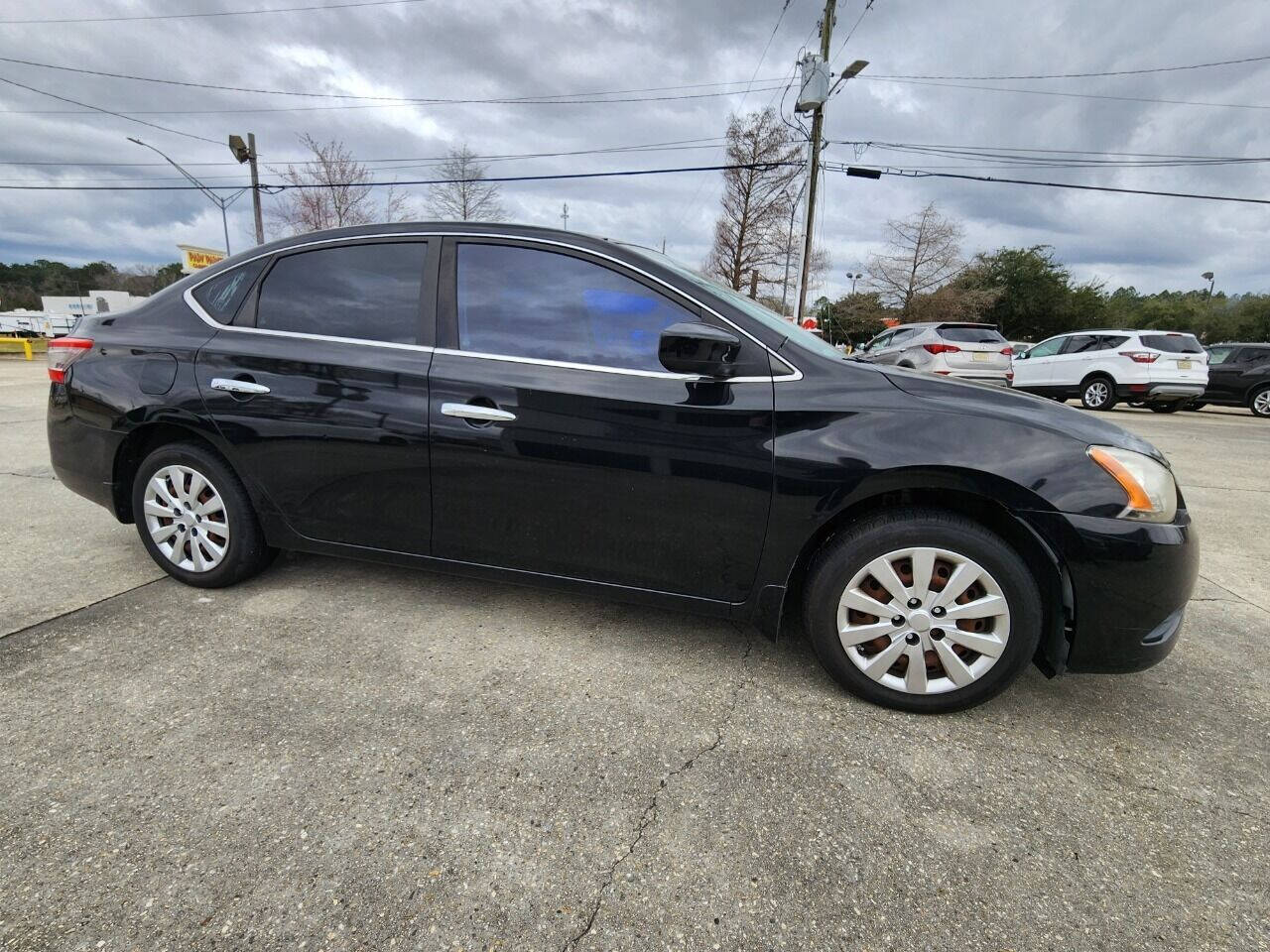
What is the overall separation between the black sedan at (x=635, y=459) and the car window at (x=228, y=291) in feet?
0.05

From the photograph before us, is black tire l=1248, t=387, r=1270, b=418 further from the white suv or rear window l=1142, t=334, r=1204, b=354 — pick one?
rear window l=1142, t=334, r=1204, b=354

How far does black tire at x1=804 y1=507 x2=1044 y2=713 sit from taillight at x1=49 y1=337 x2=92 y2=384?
11.4 feet

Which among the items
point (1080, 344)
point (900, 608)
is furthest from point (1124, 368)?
point (900, 608)

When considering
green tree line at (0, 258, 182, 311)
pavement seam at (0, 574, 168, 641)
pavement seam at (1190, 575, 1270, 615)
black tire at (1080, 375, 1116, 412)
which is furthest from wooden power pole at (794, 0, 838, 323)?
green tree line at (0, 258, 182, 311)

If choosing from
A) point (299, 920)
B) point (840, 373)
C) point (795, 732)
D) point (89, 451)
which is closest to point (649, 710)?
point (795, 732)

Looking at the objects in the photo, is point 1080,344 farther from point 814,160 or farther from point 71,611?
point 71,611

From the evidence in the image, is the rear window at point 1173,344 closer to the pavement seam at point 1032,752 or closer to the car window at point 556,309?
the pavement seam at point 1032,752

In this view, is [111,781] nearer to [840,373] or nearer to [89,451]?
[89,451]

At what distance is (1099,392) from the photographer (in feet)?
41.6

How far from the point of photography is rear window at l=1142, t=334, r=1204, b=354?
38.9ft

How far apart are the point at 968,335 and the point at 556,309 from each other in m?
11.1

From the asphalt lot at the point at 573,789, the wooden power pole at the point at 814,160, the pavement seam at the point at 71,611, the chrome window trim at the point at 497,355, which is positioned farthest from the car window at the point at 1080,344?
the pavement seam at the point at 71,611

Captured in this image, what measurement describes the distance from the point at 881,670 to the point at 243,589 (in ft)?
9.31

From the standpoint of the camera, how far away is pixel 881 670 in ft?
7.25
